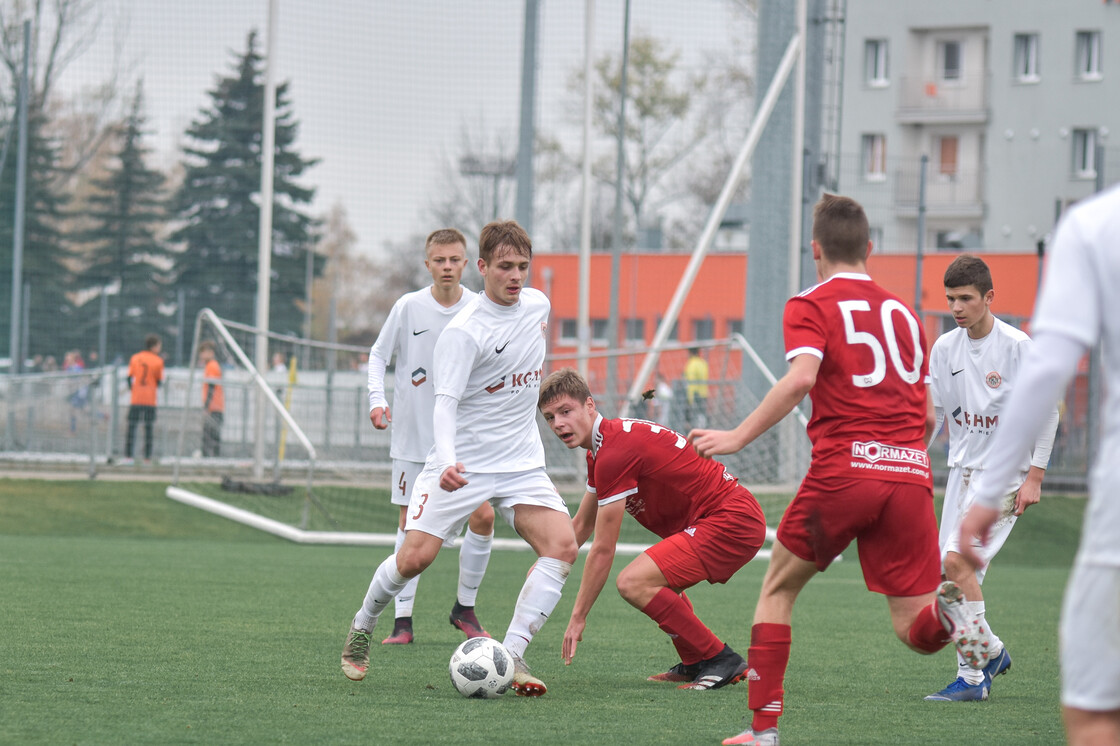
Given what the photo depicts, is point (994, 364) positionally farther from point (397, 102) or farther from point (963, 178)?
point (963, 178)

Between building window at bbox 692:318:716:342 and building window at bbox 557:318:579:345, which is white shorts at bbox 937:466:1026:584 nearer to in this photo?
building window at bbox 692:318:716:342

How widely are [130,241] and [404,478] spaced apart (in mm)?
12699

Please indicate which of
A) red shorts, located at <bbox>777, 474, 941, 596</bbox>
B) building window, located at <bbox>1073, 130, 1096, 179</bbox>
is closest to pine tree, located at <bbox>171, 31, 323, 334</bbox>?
red shorts, located at <bbox>777, 474, 941, 596</bbox>

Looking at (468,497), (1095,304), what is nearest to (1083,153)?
(468,497)

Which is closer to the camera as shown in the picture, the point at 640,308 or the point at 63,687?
the point at 63,687

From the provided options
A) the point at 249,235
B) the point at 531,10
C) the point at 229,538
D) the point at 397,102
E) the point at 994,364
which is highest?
the point at 531,10

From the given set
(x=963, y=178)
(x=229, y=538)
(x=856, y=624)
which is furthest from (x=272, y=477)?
(x=963, y=178)

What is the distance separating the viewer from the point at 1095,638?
2.54 meters

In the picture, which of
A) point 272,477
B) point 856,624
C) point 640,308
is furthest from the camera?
point 640,308

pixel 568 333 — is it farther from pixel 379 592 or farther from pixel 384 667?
pixel 379 592

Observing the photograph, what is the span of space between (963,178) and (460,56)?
1184 inches

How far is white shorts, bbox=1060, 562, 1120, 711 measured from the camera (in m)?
2.53

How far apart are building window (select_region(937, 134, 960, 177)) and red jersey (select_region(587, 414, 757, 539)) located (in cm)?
4209

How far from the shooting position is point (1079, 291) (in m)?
2.57
